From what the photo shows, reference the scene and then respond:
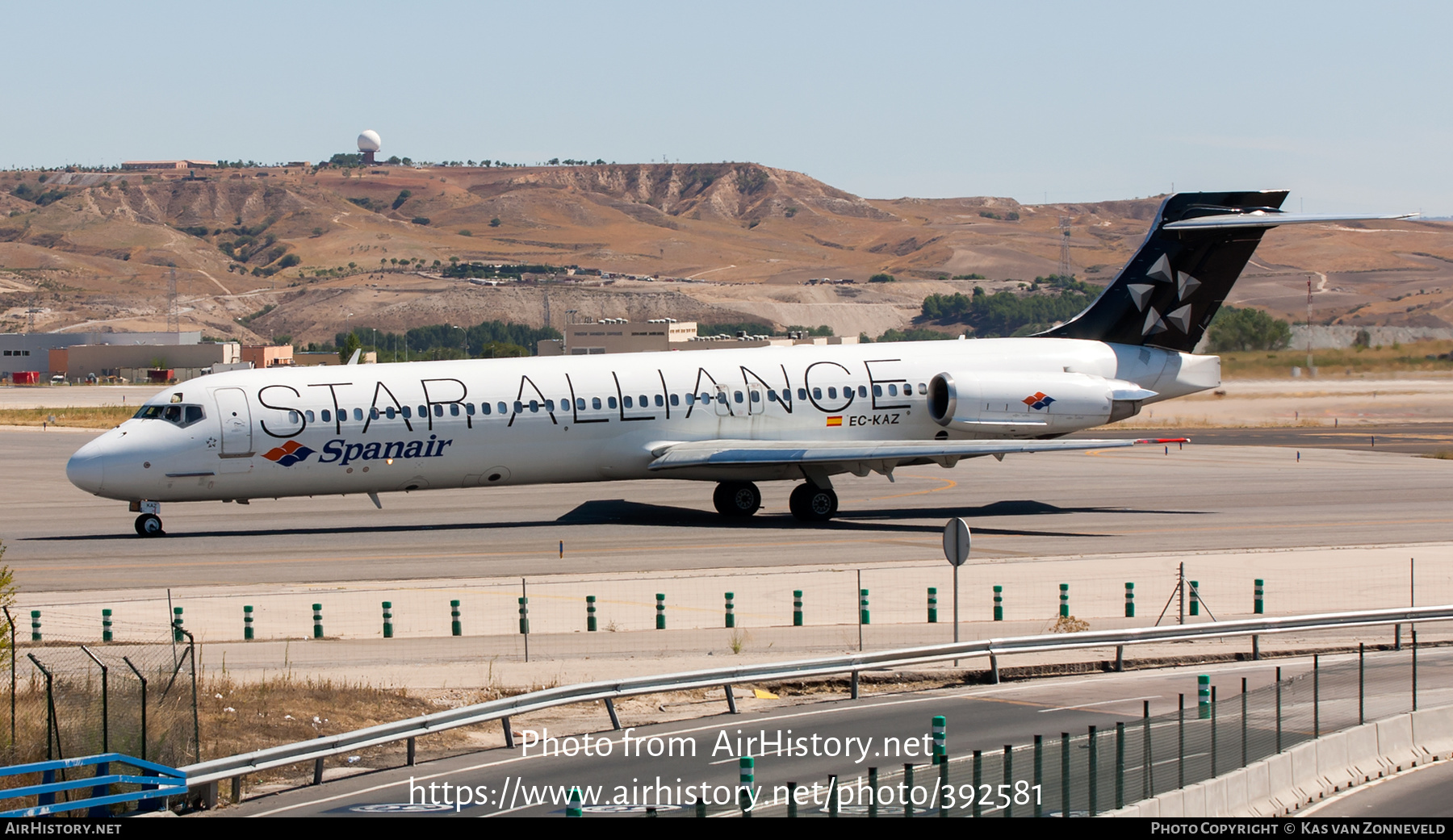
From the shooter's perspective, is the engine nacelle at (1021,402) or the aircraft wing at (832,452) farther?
the engine nacelle at (1021,402)

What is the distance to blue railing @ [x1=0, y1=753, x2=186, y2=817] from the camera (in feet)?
40.2

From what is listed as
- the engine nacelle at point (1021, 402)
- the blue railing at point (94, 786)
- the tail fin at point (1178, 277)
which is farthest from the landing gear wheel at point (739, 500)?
the blue railing at point (94, 786)

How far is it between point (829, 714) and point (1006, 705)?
2228 millimetres

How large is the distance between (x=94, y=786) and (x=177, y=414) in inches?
808

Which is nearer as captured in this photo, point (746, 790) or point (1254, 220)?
point (746, 790)

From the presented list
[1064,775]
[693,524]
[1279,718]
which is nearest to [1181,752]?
[1064,775]

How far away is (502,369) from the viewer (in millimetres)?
34656

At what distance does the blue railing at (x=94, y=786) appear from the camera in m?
12.3

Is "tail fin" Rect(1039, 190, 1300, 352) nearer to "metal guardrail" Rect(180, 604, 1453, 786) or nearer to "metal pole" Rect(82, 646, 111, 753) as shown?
"metal guardrail" Rect(180, 604, 1453, 786)

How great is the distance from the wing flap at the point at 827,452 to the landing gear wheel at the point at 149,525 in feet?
38.2

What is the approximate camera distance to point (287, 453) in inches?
1271

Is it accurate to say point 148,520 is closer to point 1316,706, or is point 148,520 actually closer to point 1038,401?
point 1038,401

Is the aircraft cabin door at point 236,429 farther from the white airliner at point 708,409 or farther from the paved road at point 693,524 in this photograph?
the paved road at point 693,524
